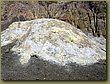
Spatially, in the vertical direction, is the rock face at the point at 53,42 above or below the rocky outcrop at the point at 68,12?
below

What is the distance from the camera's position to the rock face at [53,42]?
2.71 metres

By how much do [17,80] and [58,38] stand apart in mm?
632

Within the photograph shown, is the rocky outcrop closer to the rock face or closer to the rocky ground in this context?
the rock face

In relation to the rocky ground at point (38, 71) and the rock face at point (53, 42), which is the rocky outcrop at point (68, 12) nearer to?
the rock face at point (53, 42)

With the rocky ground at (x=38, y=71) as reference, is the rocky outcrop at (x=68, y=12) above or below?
above

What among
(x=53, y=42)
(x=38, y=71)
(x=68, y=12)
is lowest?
(x=38, y=71)

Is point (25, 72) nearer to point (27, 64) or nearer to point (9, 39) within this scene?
point (27, 64)

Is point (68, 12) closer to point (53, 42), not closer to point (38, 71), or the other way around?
point (53, 42)

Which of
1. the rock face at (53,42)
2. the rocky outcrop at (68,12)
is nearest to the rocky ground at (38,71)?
the rock face at (53,42)

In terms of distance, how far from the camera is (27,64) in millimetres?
2701

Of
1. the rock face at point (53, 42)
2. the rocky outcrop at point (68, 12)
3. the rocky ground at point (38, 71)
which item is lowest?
the rocky ground at point (38, 71)

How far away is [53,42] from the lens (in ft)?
8.98

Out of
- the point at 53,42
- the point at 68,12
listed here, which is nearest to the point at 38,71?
the point at 53,42

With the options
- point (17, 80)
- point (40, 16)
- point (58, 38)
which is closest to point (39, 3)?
point (40, 16)
